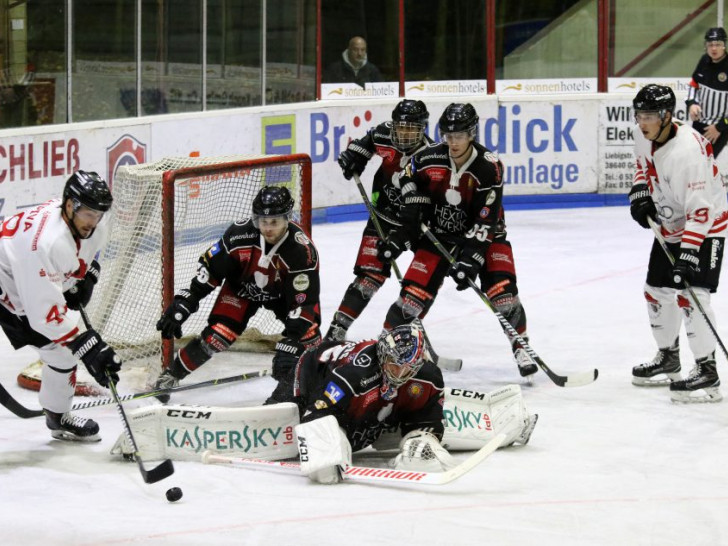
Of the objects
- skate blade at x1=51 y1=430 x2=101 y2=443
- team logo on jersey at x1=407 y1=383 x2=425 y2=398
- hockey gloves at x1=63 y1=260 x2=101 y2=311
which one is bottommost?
skate blade at x1=51 y1=430 x2=101 y2=443

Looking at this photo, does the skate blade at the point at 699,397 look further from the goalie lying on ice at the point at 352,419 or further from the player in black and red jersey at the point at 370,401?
the player in black and red jersey at the point at 370,401

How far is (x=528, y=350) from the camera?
5.60 meters

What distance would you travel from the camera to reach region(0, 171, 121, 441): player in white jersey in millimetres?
4336

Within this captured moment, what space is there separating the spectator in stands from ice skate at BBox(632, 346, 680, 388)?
5.14 m

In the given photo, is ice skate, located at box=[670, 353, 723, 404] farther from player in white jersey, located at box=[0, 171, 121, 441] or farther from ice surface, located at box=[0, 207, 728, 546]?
player in white jersey, located at box=[0, 171, 121, 441]

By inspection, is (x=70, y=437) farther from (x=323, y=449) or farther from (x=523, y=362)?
(x=523, y=362)

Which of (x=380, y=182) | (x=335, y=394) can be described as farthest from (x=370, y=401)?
(x=380, y=182)

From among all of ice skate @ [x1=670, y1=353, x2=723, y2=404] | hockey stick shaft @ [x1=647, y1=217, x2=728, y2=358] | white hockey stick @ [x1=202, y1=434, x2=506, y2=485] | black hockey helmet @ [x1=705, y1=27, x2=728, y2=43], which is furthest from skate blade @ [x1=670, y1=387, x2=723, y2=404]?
black hockey helmet @ [x1=705, y1=27, x2=728, y2=43]

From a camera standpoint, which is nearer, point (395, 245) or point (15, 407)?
point (15, 407)

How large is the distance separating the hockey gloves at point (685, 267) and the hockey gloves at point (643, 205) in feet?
1.07

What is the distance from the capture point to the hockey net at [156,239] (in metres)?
5.59

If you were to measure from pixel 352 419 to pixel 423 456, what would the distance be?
263mm

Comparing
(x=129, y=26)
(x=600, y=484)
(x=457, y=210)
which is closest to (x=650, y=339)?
(x=457, y=210)

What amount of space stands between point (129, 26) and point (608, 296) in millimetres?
3523
